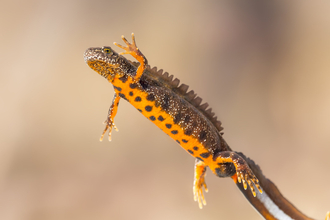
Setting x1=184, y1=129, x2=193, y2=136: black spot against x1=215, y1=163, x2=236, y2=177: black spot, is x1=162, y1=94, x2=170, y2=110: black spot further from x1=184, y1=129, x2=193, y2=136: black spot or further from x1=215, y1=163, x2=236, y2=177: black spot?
x1=215, y1=163, x2=236, y2=177: black spot

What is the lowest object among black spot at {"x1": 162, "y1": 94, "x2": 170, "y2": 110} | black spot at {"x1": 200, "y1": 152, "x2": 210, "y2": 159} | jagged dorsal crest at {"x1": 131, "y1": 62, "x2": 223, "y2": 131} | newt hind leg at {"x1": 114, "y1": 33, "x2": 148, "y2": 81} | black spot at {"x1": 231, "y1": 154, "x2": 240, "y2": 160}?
black spot at {"x1": 200, "y1": 152, "x2": 210, "y2": 159}

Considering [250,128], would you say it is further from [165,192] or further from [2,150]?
[2,150]

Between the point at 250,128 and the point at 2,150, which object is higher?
the point at 250,128

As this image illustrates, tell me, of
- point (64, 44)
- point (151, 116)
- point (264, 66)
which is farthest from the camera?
point (264, 66)

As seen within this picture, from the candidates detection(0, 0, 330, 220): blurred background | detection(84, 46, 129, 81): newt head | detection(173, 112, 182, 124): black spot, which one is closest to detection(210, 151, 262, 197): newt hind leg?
detection(173, 112, 182, 124): black spot

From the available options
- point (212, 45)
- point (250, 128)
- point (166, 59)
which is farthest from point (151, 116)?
point (250, 128)

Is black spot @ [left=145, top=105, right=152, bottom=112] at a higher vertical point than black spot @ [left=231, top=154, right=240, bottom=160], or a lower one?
lower

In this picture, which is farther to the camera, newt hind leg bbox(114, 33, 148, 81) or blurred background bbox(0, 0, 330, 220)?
blurred background bbox(0, 0, 330, 220)

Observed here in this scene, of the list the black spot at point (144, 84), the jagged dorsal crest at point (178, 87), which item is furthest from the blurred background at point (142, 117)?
the black spot at point (144, 84)
